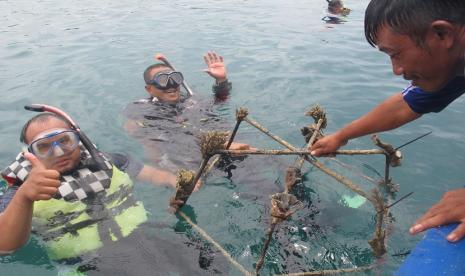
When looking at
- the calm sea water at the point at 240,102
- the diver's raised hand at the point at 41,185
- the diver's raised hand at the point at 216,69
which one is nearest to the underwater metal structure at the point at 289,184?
the calm sea water at the point at 240,102

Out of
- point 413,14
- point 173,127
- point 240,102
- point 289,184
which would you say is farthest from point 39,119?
point 240,102

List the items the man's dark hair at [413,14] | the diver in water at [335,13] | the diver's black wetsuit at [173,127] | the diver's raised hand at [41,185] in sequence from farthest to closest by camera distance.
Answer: the diver in water at [335,13], the diver's black wetsuit at [173,127], the diver's raised hand at [41,185], the man's dark hair at [413,14]

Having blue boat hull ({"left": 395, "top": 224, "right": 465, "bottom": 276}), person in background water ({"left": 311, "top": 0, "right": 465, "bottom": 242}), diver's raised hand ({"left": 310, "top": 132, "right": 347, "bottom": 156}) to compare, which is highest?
person in background water ({"left": 311, "top": 0, "right": 465, "bottom": 242})

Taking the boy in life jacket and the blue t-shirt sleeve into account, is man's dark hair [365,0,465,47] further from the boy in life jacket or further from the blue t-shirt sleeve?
the boy in life jacket

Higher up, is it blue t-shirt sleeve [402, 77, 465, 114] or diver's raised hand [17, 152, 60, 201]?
blue t-shirt sleeve [402, 77, 465, 114]

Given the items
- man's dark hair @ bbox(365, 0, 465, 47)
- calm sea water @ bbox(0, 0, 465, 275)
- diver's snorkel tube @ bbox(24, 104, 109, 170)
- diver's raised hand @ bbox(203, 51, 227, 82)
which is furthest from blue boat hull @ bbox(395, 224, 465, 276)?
diver's raised hand @ bbox(203, 51, 227, 82)

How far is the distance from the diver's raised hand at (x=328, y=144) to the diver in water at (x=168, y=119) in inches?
77.5

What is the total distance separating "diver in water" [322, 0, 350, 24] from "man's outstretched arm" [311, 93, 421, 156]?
9.68 m

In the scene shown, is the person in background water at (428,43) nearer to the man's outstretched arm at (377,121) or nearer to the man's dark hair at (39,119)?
the man's outstretched arm at (377,121)

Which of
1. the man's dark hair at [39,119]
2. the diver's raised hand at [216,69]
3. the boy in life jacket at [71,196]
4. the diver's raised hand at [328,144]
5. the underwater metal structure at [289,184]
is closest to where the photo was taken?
the underwater metal structure at [289,184]

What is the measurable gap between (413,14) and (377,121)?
4.09 ft

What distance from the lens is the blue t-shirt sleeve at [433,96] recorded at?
7.86 ft

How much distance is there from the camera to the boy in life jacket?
3273 mm

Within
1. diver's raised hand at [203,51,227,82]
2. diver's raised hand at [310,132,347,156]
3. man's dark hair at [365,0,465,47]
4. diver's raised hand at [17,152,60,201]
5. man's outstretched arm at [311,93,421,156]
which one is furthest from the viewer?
diver's raised hand at [203,51,227,82]
